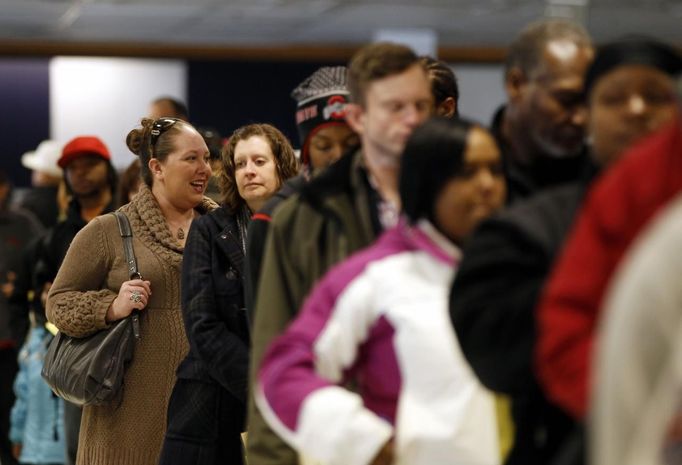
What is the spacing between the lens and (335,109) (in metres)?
3.42

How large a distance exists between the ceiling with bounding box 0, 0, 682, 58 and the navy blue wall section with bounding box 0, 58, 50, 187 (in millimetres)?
373

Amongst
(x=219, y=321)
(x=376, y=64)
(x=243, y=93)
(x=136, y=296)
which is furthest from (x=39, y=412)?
(x=243, y=93)

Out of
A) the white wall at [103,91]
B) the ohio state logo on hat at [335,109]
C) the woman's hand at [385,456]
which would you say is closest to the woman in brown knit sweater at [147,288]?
the ohio state logo on hat at [335,109]

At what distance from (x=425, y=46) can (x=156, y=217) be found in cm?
1245

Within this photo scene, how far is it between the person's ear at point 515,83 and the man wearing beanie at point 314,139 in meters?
0.72

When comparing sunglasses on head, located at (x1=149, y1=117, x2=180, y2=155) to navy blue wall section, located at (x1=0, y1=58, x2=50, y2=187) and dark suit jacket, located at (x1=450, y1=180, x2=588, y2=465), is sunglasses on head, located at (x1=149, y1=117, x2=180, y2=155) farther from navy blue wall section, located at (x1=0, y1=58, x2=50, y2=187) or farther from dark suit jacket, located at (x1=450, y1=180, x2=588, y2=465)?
navy blue wall section, located at (x1=0, y1=58, x2=50, y2=187)

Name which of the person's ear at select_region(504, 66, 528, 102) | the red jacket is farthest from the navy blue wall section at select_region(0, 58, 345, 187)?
the red jacket

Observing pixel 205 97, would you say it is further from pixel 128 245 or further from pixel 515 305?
pixel 515 305

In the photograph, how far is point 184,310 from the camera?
13.7 feet

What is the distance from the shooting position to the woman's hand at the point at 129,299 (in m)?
4.43

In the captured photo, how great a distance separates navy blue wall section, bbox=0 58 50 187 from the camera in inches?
582

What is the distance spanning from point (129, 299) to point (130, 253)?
0.18 metres

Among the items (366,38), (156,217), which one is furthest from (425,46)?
(156,217)

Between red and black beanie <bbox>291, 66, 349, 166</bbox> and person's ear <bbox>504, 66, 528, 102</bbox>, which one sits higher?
person's ear <bbox>504, 66, 528, 102</bbox>
